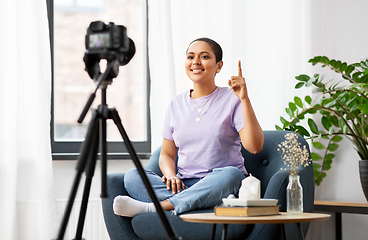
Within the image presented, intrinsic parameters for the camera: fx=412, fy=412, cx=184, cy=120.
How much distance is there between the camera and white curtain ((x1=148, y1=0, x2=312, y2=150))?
8.98 ft

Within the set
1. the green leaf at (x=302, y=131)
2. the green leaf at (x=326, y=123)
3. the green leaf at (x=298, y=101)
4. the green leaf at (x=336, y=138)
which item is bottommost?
the green leaf at (x=336, y=138)

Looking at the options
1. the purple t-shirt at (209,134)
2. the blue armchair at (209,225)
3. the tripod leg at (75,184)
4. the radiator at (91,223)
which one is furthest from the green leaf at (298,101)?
the tripod leg at (75,184)

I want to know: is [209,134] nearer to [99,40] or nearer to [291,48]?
[99,40]

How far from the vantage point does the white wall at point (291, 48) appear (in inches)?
109

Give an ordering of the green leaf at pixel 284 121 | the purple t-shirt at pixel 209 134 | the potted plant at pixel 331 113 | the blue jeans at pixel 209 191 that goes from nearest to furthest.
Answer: the blue jeans at pixel 209 191, the purple t-shirt at pixel 209 134, the potted plant at pixel 331 113, the green leaf at pixel 284 121

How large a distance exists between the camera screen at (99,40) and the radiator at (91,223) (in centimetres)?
162

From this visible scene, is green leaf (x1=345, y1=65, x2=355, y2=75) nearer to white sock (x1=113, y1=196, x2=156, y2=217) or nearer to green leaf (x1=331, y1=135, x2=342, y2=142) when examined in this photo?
green leaf (x1=331, y1=135, x2=342, y2=142)

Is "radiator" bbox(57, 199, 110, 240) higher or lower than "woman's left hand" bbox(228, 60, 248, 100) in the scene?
lower

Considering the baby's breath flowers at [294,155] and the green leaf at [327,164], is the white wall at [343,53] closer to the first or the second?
the green leaf at [327,164]

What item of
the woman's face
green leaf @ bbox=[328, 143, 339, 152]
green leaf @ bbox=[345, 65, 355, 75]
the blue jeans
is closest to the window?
the woman's face

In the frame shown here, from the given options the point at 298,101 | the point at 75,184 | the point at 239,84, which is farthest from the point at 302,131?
the point at 75,184

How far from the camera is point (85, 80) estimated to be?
2.90m

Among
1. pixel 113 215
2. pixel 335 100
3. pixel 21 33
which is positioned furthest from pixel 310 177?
pixel 21 33

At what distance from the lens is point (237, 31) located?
9.27 ft
